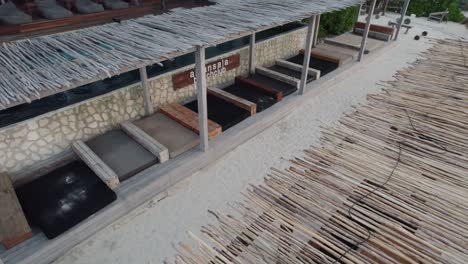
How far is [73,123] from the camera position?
6723 millimetres

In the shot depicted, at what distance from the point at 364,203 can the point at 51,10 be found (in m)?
7.43

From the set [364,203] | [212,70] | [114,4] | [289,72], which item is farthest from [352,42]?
[114,4]

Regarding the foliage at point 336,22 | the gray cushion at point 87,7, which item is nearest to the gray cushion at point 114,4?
the gray cushion at point 87,7

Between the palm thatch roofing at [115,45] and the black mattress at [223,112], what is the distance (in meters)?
2.56

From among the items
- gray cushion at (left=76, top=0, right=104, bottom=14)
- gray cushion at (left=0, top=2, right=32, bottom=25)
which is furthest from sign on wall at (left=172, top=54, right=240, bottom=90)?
gray cushion at (left=0, top=2, right=32, bottom=25)

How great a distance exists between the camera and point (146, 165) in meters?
6.63

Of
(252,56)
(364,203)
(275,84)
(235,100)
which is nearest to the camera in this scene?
(364,203)

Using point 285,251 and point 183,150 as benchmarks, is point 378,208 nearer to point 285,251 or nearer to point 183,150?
point 285,251

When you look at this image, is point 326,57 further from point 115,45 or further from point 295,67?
point 115,45

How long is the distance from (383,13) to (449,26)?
3.62 m

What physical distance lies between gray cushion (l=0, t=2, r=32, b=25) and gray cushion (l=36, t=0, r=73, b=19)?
38 cm

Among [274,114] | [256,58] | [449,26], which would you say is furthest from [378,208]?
[449,26]

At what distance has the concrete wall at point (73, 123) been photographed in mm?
5973

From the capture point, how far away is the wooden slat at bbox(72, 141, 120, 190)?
599 centimetres
